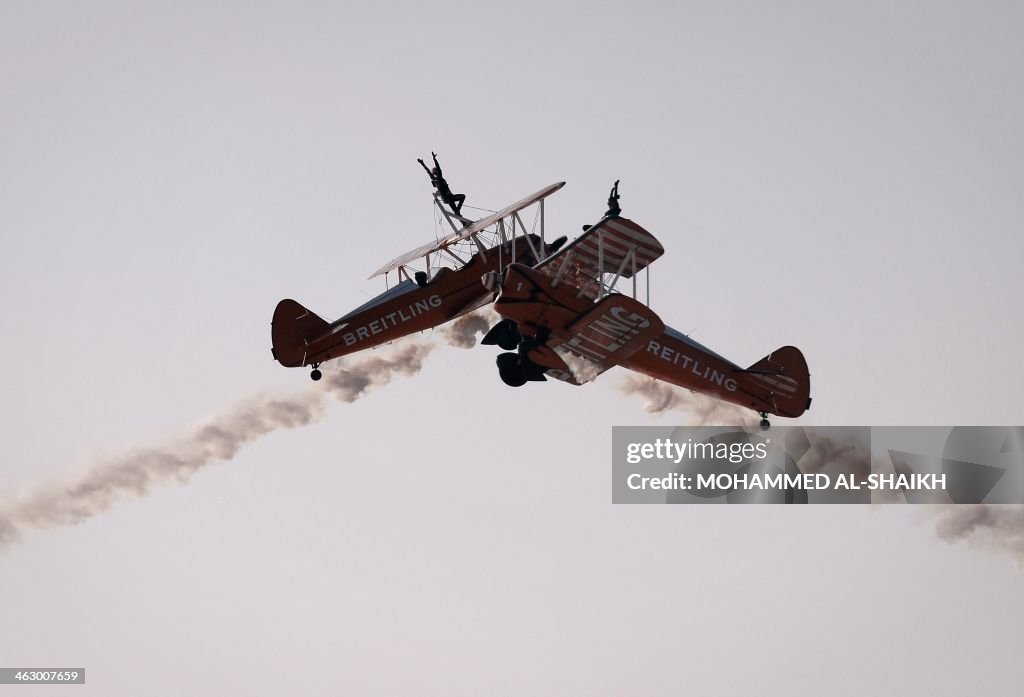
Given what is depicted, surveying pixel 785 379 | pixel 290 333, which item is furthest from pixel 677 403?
pixel 290 333

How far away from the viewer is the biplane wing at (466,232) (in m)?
47.0

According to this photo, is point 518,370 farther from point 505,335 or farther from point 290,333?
point 290,333

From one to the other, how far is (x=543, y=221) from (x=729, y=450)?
27.8 feet

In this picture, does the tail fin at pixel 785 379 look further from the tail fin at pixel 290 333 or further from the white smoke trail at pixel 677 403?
the tail fin at pixel 290 333

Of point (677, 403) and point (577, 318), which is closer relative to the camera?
point (577, 318)

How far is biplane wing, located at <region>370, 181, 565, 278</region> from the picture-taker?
47.0 meters

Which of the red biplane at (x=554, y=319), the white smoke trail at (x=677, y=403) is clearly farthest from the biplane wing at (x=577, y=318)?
the white smoke trail at (x=677, y=403)

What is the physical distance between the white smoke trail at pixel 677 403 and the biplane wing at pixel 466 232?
5.71m

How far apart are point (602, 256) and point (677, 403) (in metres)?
7.45

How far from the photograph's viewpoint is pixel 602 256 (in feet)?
148

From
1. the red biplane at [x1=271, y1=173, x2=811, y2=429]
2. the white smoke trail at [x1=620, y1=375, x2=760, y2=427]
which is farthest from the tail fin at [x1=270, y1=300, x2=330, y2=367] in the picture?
the white smoke trail at [x1=620, y1=375, x2=760, y2=427]

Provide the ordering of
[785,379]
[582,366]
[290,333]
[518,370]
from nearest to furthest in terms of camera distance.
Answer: [582,366] < [518,370] < [290,333] < [785,379]

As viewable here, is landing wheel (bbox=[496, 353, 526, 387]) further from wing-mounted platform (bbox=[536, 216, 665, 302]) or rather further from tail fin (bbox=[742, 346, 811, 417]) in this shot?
tail fin (bbox=[742, 346, 811, 417])

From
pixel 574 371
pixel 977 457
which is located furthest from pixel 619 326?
pixel 977 457
